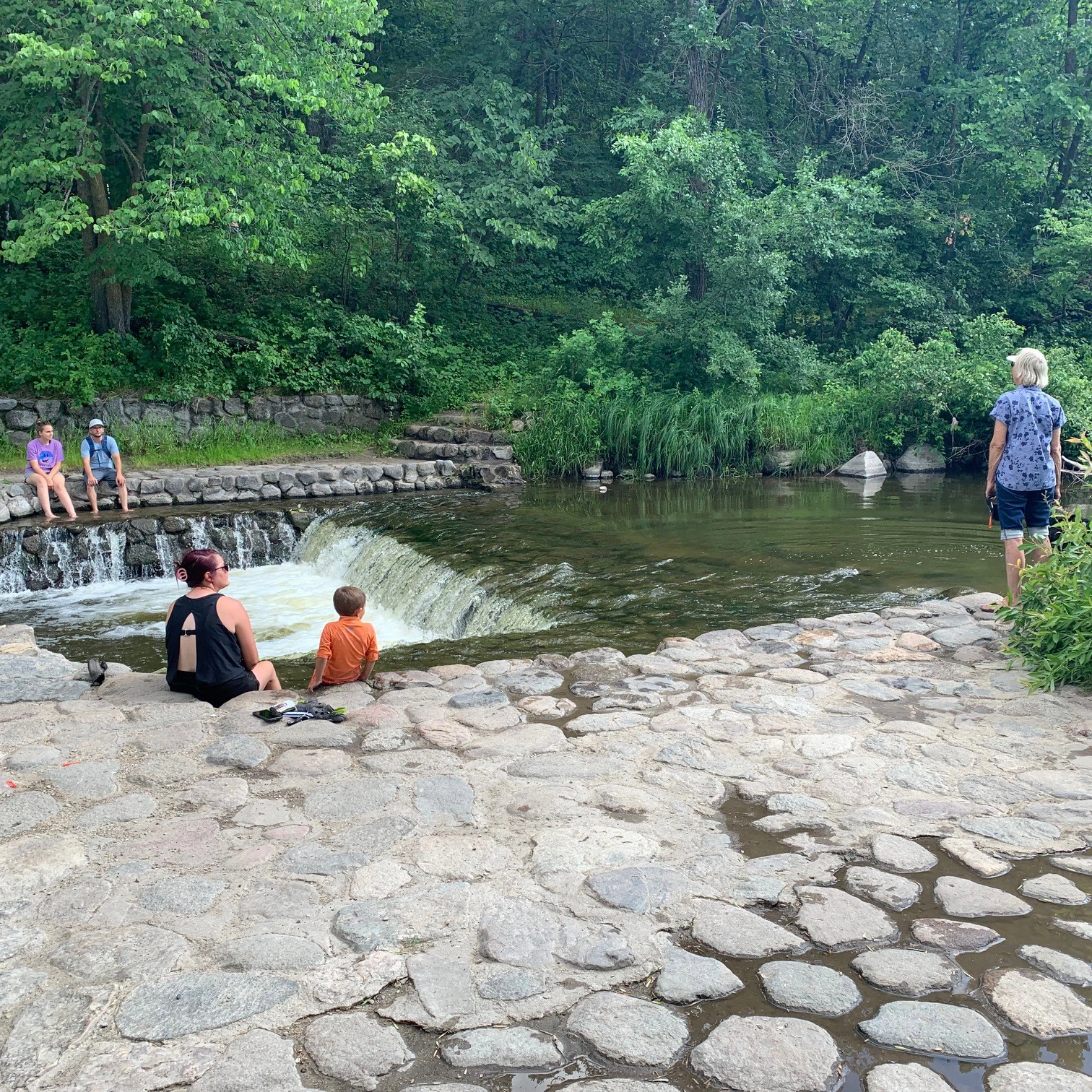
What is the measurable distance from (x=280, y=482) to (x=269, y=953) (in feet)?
38.3

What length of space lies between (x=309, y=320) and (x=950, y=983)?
1624cm

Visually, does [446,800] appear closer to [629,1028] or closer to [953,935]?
[629,1028]

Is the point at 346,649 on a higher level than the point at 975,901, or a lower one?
higher

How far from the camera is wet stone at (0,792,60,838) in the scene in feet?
12.1

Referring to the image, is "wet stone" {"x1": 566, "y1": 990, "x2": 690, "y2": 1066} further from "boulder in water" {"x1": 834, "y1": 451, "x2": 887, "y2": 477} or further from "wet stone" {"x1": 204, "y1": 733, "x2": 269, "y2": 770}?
"boulder in water" {"x1": 834, "y1": 451, "x2": 887, "y2": 477}

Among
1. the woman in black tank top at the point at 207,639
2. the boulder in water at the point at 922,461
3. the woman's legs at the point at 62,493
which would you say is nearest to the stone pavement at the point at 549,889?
the woman in black tank top at the point at 207,639

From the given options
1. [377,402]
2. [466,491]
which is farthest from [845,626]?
[377,402]

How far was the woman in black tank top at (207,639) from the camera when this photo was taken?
16.9 ft

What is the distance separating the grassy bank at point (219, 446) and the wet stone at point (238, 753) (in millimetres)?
10217

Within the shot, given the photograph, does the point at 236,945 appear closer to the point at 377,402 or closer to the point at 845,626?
the point at 845,626

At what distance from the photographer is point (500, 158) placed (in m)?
18.9

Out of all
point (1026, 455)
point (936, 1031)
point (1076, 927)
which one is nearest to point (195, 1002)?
point (936, 1031)

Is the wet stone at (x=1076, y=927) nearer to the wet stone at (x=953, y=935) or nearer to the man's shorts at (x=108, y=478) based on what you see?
the wet stone at (x=953, y=935)

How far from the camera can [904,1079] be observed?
94.0 inches
